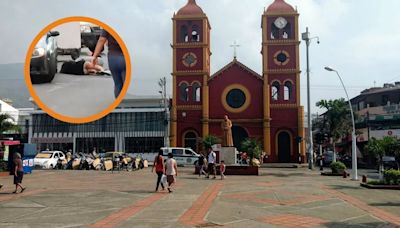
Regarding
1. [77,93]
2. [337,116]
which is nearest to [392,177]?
[77,93]

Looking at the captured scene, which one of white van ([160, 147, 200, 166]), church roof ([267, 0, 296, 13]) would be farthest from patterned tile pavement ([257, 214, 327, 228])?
church roof ([267, 0, 296, 13])

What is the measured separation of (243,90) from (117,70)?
37840mm

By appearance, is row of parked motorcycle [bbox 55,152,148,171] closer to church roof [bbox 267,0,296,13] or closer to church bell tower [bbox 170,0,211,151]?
church bell tower [bbox 170,0,211,151]

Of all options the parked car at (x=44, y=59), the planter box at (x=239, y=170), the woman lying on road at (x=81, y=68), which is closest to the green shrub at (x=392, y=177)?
the planter box at (x=239, y=170)

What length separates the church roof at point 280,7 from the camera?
48.5 m

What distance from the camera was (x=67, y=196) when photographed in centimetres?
1380

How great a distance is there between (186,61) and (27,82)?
39.0 metres

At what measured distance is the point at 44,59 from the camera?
1012cm

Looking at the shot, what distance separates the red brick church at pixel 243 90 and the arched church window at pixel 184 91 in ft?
0.14

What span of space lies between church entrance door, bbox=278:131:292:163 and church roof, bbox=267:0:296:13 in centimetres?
1321

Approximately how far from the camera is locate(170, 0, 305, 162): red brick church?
154 ft

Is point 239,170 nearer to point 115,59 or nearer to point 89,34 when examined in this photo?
point 115,59

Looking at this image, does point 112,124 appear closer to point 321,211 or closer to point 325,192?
point 325,192

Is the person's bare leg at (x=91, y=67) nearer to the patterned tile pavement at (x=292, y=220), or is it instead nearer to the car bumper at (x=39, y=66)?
the car bumper at (x=39, y=66)
